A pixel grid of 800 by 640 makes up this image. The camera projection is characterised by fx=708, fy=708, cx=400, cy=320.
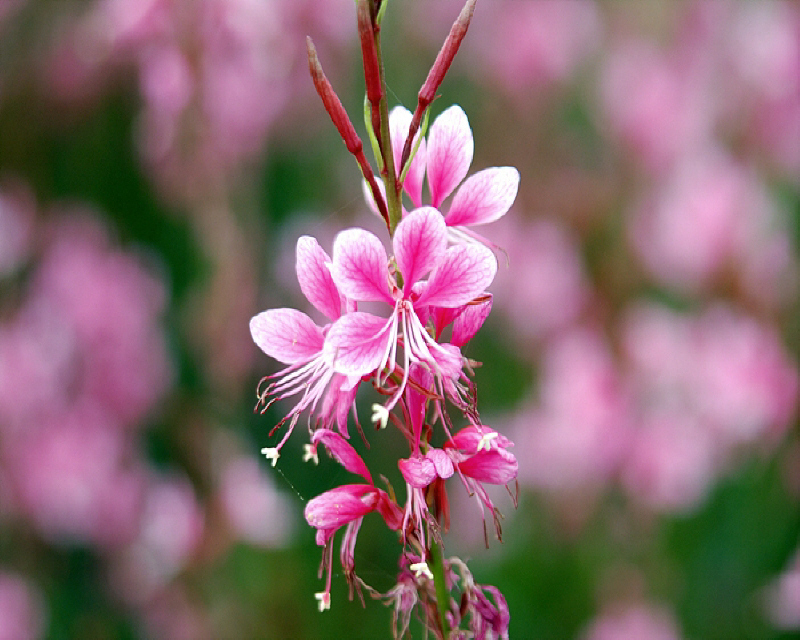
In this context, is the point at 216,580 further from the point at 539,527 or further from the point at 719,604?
the point at 719,604

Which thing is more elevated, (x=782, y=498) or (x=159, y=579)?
(x=782, y=498)

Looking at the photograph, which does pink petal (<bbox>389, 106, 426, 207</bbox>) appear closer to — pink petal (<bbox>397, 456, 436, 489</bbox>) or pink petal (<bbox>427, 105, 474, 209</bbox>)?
pink petal (<bbox>427, 105, 474, 209</bbox>)

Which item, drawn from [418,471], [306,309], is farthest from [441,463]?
[306,309]

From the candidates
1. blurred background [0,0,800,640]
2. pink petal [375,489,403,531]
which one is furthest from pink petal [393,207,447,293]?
blurred background [0,0,800,640]

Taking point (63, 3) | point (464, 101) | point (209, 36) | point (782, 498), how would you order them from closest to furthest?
point (209, 36), point (63, 3), point (782, 498), point (464, 101)

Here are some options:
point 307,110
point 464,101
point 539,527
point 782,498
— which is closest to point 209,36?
point 307,110

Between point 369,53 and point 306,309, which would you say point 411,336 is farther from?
point 306,309
